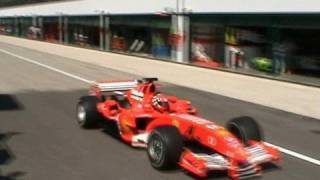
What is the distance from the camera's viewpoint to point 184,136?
844 cm

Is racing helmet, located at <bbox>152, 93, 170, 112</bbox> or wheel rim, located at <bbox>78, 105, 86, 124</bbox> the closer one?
racing helmet, located at <bbox>152, 93, 170, 112</bbox>

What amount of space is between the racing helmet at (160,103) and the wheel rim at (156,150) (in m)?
1.23

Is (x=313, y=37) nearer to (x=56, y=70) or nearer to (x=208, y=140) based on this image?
(x=56, y=70)

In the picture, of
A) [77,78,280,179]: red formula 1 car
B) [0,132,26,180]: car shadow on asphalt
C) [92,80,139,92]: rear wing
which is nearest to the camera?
[77,78,280,179]: red formula 1 car

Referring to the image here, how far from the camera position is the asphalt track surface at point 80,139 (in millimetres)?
8117

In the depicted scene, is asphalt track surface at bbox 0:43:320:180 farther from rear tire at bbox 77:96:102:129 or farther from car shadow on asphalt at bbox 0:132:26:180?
rear tire at bbox 77:96:102:129

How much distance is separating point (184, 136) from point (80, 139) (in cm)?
Result: 249

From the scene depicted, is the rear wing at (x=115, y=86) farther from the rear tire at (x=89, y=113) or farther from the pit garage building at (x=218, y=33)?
the pit garage building at (x=218, y=33)

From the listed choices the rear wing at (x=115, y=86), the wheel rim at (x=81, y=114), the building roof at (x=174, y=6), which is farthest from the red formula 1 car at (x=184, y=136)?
the building roof at (x=174, y=6)

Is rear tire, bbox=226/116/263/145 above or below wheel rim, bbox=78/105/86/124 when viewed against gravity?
above

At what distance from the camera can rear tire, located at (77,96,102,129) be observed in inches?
434

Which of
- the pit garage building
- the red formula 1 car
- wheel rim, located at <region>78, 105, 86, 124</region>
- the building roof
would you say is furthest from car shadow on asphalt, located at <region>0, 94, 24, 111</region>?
the building roof

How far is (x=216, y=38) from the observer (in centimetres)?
2578

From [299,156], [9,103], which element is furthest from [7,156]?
[9,103]
